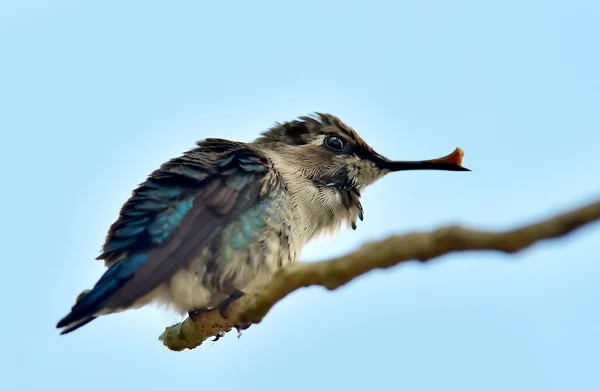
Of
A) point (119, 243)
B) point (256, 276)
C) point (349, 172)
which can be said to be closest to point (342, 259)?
point (256, 276)

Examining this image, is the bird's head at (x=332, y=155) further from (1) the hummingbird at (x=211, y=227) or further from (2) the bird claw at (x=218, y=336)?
(2) the bird claw at (x=218, y=336)

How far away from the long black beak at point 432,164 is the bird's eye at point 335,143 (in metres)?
0.34

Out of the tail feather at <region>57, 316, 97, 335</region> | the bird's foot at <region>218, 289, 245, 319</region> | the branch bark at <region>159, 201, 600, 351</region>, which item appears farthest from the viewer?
the bird's foot at <region>218, 289, 245, 319</region>

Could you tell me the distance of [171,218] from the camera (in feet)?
19.8

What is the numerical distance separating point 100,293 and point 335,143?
7.96 ft

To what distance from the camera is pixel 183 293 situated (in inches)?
233

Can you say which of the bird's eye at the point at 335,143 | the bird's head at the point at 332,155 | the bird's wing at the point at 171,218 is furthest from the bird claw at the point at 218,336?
the bird's eye at the point at 335,143

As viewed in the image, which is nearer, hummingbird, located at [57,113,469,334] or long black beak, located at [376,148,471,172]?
hummingbird, located at [57,113,469,334]

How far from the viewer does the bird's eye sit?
279 inches

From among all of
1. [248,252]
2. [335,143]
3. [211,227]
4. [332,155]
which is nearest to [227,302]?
[248,252]

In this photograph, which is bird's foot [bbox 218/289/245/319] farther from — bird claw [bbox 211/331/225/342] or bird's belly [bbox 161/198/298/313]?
bird claw [bbox 211/331/225/342]

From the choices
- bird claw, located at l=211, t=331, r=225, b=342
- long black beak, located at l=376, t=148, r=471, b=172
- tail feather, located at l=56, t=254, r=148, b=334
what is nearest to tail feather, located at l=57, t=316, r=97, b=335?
tail feather, located at l=56, t=254, r=148, b=334

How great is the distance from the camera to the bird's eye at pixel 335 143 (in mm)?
7094

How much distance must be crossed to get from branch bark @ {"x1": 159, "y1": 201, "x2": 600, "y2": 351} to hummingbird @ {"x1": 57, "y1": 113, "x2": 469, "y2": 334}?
0.34 meters
